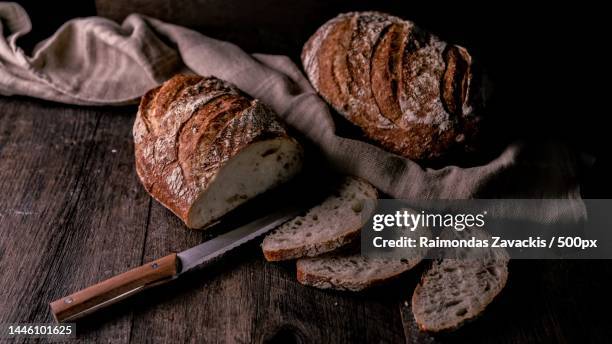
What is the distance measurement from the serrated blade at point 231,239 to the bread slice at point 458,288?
1.90ft

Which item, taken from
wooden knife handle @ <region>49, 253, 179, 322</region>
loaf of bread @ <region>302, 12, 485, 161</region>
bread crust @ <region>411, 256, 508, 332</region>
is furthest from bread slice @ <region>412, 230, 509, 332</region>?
wooden knife handle @ <region>49, 253, 179, 322</region>

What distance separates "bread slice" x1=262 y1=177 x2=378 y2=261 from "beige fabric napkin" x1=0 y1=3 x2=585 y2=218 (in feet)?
0.44

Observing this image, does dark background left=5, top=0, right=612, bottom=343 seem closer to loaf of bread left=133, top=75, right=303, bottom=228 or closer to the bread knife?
the bread knife

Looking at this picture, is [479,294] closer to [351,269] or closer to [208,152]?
[351,269]

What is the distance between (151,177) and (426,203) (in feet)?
3.62

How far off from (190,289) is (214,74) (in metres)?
1.23

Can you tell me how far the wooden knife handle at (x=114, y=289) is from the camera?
2.05m

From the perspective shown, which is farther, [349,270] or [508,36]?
[508,36]

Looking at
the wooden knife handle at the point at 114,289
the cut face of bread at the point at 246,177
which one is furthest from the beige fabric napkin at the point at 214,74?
the wooden knife handle at the point at 114,289

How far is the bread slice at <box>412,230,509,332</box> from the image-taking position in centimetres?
208

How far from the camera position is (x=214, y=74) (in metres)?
3.07

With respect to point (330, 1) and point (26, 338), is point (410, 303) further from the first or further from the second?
point (330, 1)

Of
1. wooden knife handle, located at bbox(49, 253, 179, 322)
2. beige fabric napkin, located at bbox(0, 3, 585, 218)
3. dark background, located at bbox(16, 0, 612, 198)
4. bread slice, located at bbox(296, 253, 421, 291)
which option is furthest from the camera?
dark background, located at bbox(16, 0, 612, 198)

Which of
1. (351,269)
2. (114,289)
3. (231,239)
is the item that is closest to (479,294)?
(351,269)
